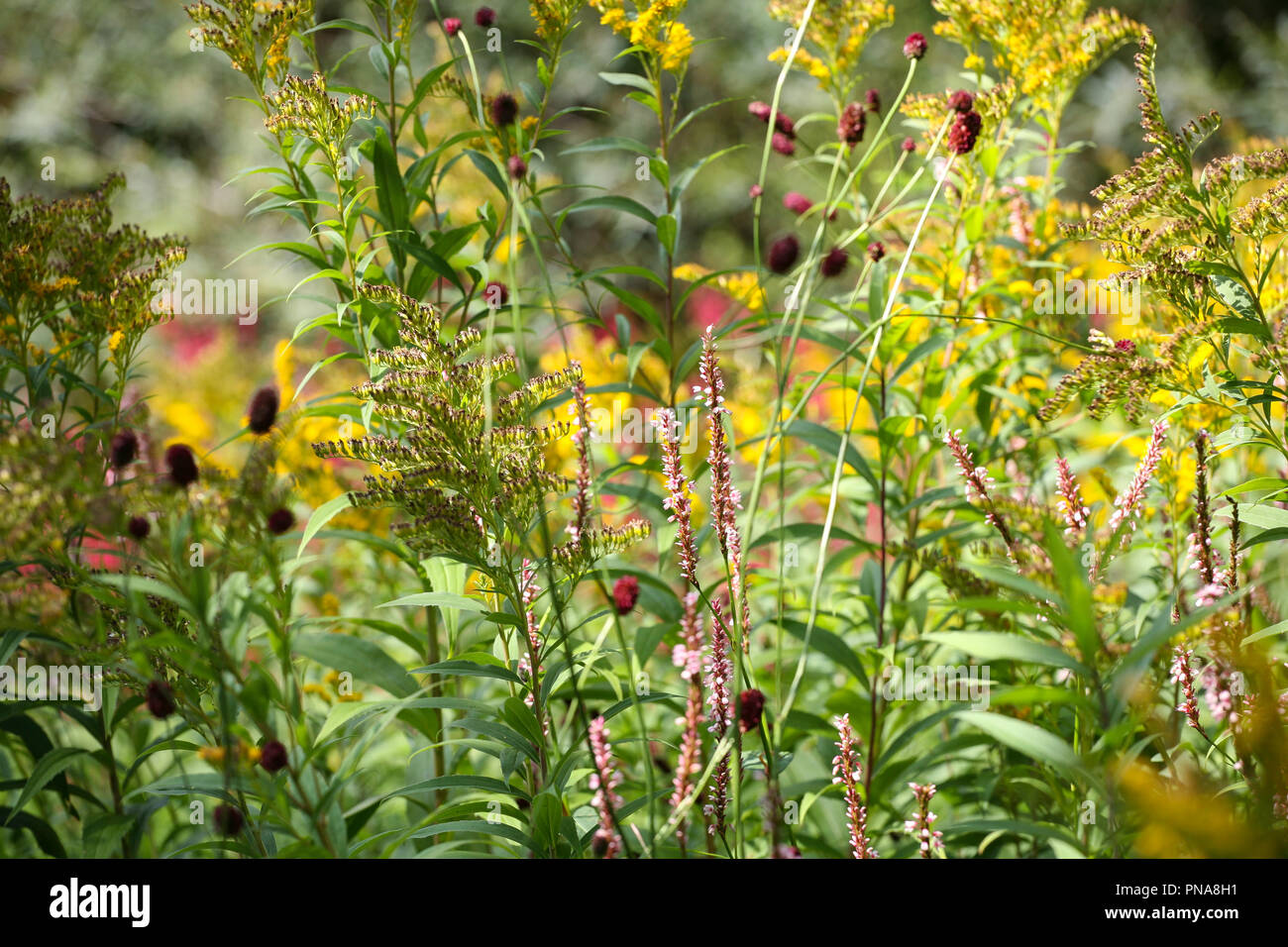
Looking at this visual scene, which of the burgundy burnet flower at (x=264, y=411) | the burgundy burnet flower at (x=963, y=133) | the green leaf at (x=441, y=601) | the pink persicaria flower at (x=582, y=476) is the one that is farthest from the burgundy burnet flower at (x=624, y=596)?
the burgundy burnet flower at (x=963, y=133)

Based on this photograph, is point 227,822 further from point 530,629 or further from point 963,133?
point 963,133

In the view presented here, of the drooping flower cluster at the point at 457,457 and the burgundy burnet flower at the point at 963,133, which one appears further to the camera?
the burgundy burnet flower at the point at 963,133

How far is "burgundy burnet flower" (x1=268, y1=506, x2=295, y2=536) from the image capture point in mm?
879

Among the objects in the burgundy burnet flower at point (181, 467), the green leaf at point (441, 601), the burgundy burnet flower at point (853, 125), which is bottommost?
the green leaf at point (441, 601)

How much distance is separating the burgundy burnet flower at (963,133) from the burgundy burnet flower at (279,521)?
0.92 meters

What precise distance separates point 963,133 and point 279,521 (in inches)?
38.3

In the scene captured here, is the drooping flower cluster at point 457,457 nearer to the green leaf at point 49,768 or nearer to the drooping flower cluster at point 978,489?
the drooping flower cluster at point 978,489

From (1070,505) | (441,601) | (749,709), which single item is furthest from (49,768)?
(1070,505)

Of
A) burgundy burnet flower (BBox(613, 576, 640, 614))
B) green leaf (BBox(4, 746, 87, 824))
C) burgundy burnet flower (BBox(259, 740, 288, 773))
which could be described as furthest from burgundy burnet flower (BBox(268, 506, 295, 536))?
green leaf (BBox(4, 746, 87, 824))

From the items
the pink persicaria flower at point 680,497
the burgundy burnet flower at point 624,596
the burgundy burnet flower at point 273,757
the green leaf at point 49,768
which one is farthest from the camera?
the green leaf at point 49,768

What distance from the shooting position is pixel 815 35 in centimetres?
183

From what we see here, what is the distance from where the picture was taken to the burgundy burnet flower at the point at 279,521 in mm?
879

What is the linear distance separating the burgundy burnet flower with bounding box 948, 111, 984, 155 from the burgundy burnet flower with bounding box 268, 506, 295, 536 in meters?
0.92
